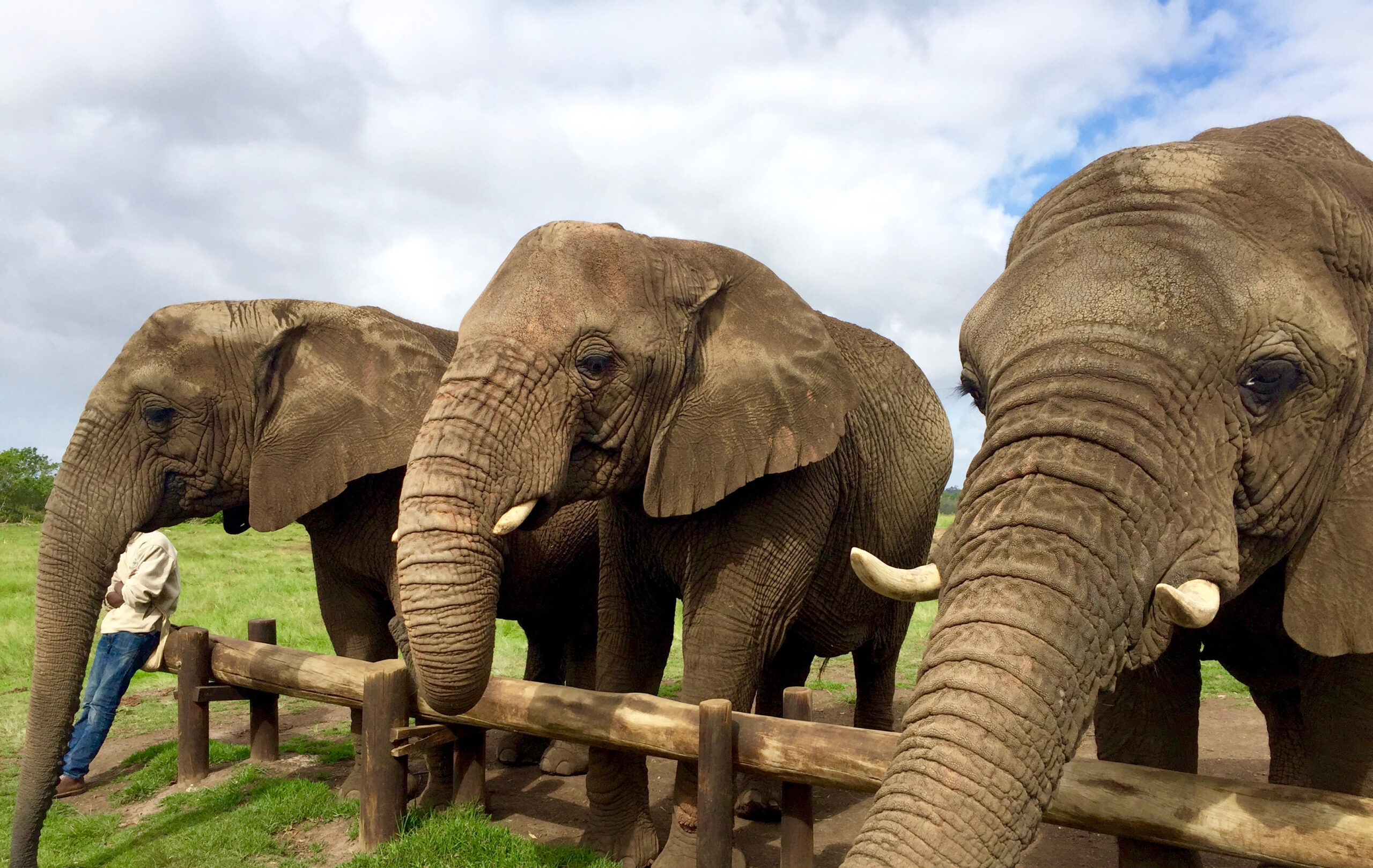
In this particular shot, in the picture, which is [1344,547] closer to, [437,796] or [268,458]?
[437,796]

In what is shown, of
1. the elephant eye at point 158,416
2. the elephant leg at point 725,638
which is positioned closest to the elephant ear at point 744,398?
Answer: the elephant leg at point 725,638

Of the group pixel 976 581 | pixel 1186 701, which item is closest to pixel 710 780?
pixel 1186 701

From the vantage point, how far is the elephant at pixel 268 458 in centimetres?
632

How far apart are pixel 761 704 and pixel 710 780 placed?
2.95 m

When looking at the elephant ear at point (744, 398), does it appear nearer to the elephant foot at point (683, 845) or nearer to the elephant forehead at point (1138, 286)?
the elephant foot at point (683, 845)

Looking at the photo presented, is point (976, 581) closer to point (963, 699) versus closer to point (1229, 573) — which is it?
point (963, 699)

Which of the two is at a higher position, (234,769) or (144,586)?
(144,586)

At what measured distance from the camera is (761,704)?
7.52 metres

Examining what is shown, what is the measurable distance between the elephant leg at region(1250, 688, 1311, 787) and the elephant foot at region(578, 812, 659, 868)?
3190 millimetres

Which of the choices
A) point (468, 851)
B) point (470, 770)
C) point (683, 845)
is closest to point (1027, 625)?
point (683, 845)

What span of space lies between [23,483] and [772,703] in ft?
191

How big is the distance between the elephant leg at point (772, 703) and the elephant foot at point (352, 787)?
2.54 m

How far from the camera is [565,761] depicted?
7.48m

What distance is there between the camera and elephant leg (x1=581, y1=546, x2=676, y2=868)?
5516 millimetres
